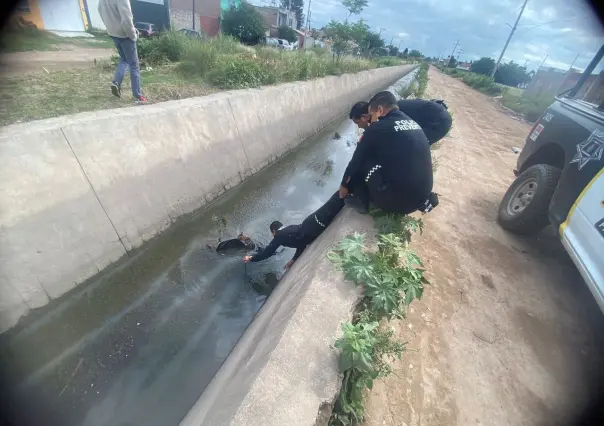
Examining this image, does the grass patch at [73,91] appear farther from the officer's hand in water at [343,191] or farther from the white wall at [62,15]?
the white wall at [62,15]

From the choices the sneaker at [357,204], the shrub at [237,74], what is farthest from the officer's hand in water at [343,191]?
the shrub at [237,74]

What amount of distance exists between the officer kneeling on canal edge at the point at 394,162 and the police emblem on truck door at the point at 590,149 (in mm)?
1606

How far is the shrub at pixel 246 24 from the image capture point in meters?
26.7

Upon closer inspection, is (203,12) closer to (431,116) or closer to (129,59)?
(129,59)

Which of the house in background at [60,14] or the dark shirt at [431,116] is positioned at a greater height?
the dark shirt at [431,116]

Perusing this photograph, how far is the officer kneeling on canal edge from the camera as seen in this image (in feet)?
9.66

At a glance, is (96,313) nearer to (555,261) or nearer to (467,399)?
(467,399)

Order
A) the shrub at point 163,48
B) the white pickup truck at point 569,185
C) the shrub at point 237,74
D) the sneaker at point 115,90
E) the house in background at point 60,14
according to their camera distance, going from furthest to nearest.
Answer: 1. the house in background at point 60,14
2. the shrub at point 163,48
3. the shrub at point 237,74
4. the sneaker at point 115,90
5. the white pickup truck at point 569,185

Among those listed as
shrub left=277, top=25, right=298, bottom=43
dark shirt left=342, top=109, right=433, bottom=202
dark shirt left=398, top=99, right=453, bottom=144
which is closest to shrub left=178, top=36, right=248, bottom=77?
dark shirt left=398, top=99, right=453, bottom=144

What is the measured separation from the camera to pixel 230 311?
346 centimetres

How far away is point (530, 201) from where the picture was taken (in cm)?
409

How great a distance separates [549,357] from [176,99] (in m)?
6.13

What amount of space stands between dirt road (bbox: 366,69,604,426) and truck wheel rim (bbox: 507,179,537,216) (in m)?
0.35

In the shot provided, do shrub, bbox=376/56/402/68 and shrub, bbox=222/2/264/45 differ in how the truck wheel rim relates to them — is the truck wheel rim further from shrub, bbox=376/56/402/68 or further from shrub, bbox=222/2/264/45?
shrub, bbox=222/2/264/45
